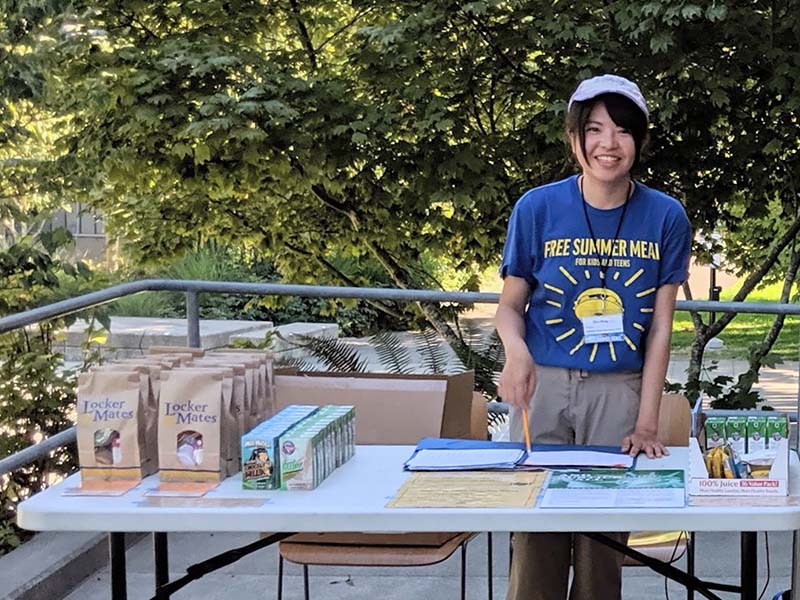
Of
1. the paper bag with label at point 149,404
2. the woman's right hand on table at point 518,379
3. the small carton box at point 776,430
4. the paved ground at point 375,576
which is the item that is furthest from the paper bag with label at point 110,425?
the paved ground at point 375,576

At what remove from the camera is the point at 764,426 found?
2.27m

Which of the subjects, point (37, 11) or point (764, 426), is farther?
point (37, 11)

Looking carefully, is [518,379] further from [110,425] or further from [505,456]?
[110,425]

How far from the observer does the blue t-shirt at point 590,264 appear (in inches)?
93.2

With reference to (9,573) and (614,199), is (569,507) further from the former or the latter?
(9,573)

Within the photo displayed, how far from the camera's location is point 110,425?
86.0 inches

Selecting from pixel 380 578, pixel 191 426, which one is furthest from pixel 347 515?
pixel 380 578

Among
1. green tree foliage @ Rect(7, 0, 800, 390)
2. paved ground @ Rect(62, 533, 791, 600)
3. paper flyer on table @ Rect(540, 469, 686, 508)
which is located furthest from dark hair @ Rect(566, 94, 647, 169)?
green tree foliage @ Rect(7, 0, 800, 390)

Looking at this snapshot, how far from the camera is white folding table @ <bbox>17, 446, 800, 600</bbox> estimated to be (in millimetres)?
1916

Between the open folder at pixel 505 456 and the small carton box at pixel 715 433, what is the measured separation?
180 millimetres

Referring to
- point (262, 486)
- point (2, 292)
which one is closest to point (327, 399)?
point (262, 486)

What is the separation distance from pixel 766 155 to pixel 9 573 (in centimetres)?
432

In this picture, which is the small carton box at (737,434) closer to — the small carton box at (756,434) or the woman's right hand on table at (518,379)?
the small carton box at (756,434)

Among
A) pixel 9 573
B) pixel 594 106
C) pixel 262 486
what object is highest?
Result: pixel 594 106
